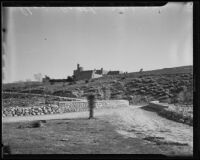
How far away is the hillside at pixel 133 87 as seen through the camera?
86.0 ft

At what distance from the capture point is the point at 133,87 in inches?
1206

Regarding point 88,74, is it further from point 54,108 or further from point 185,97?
point 54,108

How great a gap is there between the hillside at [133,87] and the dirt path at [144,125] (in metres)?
5.47

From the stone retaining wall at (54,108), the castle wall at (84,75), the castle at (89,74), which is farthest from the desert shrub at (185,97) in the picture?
the castle wall at (84,75)

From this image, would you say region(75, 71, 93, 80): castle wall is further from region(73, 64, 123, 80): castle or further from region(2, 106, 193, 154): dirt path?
region(2, 106, 193, 154): dirt path

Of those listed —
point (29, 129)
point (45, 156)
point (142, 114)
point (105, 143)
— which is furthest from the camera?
point (142, 114)

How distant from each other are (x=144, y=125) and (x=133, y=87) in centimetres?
1343

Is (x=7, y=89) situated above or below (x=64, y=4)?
below

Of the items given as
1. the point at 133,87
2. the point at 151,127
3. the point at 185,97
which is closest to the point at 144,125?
the point at 151,127

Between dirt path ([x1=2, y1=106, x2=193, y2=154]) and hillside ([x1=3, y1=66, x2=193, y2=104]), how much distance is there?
18.0ft

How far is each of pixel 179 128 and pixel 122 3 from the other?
37.2 feet

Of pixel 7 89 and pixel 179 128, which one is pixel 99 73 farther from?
pixel 179 128
